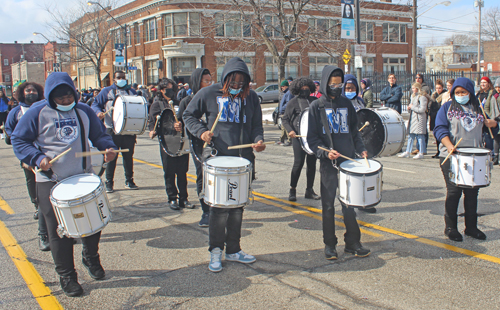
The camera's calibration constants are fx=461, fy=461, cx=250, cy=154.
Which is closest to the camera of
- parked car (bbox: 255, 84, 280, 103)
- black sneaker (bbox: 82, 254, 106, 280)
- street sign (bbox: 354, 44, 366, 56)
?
black sneaker (bbox: 82, 254, 106, 280)

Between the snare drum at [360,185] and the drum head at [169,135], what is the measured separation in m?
2.93

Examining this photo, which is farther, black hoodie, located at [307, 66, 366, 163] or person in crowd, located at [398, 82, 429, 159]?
person in crowd, located at [398, 82, 429, 159]

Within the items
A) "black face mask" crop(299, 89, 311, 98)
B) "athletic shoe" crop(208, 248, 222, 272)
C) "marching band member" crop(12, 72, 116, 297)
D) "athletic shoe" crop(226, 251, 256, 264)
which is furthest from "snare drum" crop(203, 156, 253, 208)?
"black face mask" crop(299, 89, 311, 98)

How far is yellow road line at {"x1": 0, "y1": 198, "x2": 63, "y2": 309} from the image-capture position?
4091 millimetres

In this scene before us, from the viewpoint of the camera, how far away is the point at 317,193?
8055 millimetres

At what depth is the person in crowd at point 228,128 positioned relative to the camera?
464 centimetres

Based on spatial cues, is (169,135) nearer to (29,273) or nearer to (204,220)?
(204,220)

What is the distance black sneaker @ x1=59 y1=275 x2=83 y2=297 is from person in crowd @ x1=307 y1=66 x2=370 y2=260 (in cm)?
246

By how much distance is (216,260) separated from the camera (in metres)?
4.65

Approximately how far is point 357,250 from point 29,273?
135 inches

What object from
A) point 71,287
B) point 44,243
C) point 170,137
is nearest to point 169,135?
point 170,137

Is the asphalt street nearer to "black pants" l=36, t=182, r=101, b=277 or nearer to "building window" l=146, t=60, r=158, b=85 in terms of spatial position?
"black pants" l=36, t=182, r=101, b=277

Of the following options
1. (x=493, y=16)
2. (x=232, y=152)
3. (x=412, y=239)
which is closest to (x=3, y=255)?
(x=232, y=152)

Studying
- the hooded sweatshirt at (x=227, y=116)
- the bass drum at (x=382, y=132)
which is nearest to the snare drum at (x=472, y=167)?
the bass drum at (x=382, y=132)
